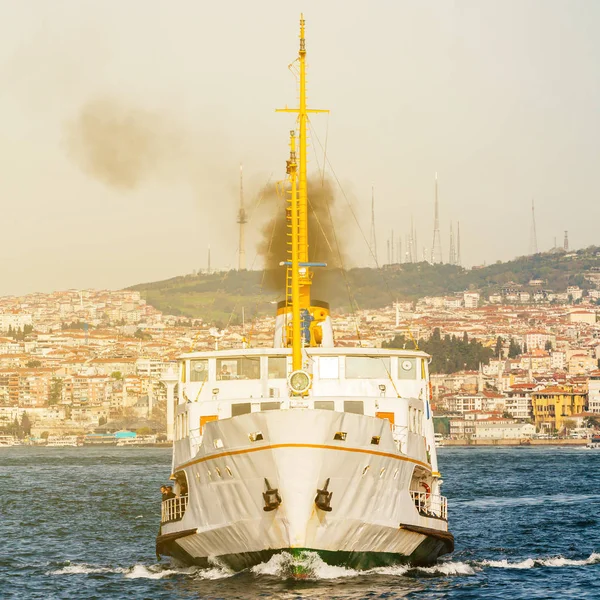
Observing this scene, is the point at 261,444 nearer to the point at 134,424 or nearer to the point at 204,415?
the point at 204,415

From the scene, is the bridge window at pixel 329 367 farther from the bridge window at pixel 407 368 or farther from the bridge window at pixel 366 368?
the bridge window at pixel 407 368

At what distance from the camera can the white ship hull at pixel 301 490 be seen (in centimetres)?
2452

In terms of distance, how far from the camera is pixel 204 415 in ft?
91.1

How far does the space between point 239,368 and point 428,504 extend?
16.1 feet

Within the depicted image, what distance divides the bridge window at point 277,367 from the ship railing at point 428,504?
147 inches

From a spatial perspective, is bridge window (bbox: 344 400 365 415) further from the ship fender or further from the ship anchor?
the ship anchor

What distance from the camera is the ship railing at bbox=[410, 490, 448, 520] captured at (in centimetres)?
2780

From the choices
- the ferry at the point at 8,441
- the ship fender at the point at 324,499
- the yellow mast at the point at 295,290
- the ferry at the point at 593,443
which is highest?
the yellow mast at the point at 295,290

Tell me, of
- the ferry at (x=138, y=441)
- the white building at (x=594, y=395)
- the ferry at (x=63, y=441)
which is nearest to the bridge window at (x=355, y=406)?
the ferry at (x=138, y=441)

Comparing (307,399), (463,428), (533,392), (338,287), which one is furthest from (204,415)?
(533,392)

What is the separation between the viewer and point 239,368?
29.2 metres

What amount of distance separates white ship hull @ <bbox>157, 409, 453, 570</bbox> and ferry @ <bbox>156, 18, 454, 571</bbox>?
0.02 meters

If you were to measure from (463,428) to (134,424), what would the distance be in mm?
50363

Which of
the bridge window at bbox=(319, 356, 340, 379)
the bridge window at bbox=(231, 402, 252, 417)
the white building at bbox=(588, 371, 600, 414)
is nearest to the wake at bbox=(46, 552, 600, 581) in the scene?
the bridge window at bbox=(231, 402, 252, 417)
